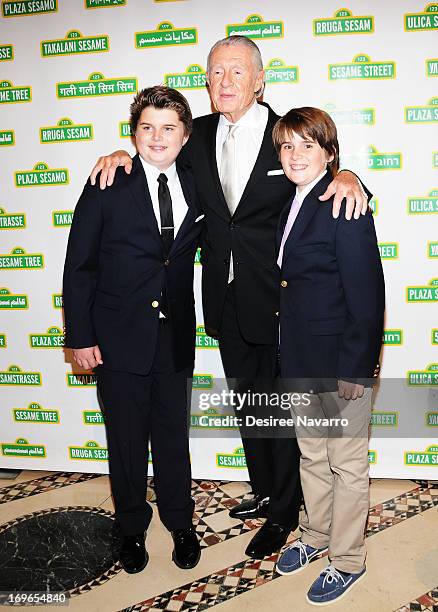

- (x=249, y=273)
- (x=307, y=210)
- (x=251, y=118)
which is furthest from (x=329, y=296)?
(x=251, y=118)

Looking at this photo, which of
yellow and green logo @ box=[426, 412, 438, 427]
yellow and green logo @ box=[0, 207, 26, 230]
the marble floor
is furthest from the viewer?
yellow and green logo @ box=[0, 207, 26, 230]

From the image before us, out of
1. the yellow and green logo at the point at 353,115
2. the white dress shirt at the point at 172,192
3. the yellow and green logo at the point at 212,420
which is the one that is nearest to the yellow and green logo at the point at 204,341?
the yellow and green logo at the point at 212,420

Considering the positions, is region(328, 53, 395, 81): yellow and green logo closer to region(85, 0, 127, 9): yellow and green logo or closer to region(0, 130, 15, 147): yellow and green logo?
region(85, 0, 127, 9): yellow and green logo

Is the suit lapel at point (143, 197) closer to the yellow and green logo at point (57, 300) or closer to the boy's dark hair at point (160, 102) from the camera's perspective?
the boy's dark hair at point (160, 102)

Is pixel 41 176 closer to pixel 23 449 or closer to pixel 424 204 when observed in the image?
pixel 23 449

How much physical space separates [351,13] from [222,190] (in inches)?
43.6

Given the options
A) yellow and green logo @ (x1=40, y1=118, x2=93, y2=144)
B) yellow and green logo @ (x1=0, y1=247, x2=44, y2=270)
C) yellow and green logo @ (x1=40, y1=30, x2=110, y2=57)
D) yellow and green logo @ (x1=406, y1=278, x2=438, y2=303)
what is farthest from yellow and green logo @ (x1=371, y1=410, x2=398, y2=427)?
yellow and green logo @ (x1=40, y1=30, x2=110, y2=57)

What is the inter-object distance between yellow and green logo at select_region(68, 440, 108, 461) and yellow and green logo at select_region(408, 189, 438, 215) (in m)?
2.01

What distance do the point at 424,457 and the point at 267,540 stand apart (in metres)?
1.04

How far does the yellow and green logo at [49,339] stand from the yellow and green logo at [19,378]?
161 mm

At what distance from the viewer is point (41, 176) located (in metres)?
3.15

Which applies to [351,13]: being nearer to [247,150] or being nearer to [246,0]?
[246,0]

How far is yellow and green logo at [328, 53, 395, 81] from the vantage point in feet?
9.26

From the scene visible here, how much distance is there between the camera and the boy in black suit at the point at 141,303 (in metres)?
2.29
